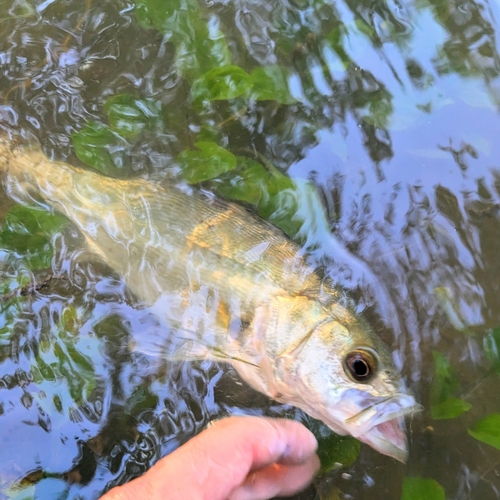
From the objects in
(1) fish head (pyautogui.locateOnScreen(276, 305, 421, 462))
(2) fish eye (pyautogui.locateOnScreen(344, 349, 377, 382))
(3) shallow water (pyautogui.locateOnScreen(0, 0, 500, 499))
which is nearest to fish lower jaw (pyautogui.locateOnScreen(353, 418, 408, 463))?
(1) fish head (pyautogui.locateOnScreen(276, 305, 421, 462))

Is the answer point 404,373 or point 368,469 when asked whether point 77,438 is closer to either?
point 368,469

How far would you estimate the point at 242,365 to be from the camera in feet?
8.26

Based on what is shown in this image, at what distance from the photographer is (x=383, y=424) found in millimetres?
2074

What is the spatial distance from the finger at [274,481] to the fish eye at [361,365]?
42cm

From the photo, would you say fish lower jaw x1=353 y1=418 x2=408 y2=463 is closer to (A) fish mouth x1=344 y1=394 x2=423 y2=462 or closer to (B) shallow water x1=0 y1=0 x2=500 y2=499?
(A) fish mouth x1=344 y1=394 x2=423 y2=462

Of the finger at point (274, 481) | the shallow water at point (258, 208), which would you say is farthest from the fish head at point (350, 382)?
the shallow water at point (258, 208)

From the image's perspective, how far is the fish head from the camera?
2037mm

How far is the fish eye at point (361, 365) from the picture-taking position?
6.95 feet

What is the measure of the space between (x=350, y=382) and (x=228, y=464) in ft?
2.49

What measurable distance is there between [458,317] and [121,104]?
249cm

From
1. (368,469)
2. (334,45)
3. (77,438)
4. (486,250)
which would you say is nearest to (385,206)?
(486,250)

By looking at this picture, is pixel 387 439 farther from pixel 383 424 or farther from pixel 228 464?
pixel 228 464

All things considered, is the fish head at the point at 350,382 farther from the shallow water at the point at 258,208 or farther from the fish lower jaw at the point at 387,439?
the shallow water at the point at 258,208

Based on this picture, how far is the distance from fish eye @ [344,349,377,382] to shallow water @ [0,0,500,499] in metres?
0.51
